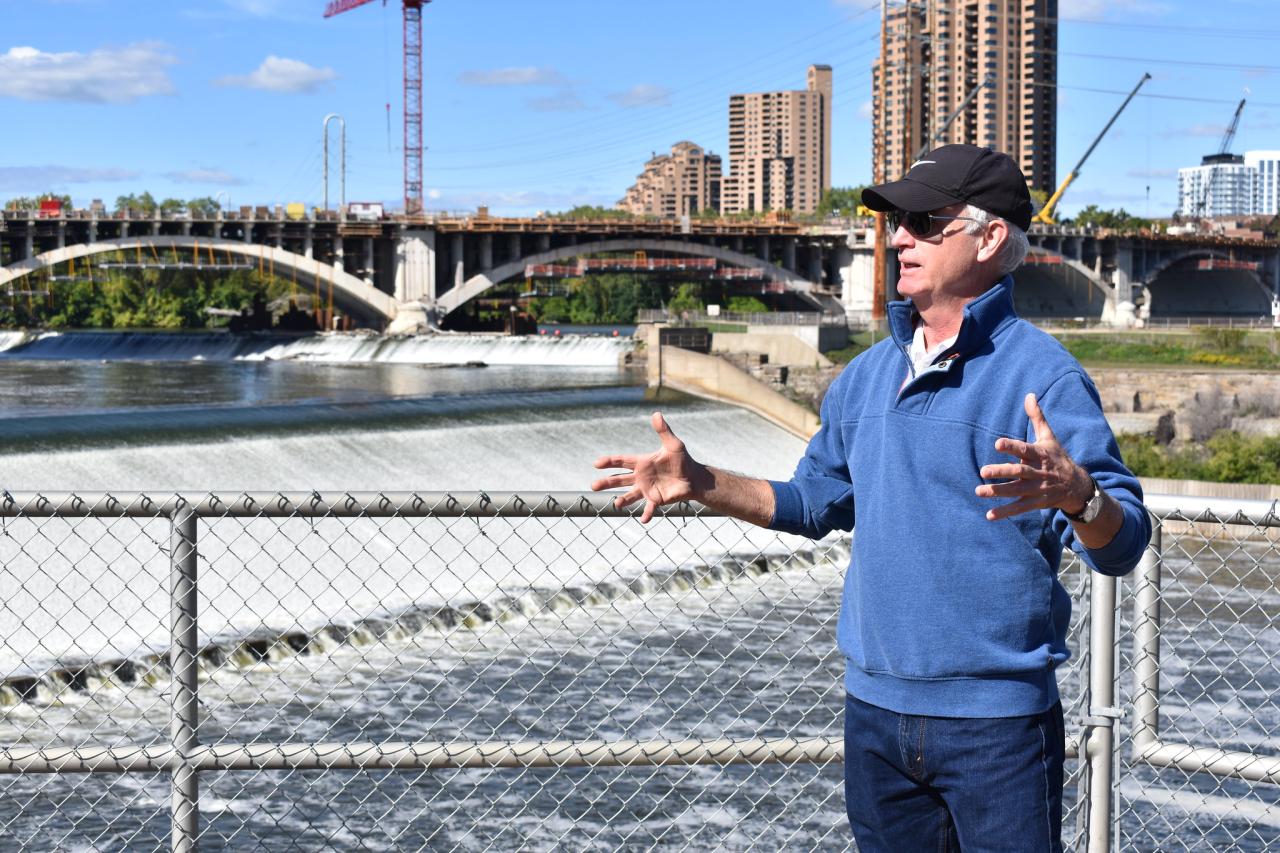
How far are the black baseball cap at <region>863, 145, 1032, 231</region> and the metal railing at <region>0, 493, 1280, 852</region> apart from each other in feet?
3.86

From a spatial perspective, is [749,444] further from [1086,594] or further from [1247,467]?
[1086,594]

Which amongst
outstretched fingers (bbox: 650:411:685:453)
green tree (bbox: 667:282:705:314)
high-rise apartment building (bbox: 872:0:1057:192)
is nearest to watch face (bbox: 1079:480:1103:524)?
outstretched fingers (bbox: 650:411:685:453)

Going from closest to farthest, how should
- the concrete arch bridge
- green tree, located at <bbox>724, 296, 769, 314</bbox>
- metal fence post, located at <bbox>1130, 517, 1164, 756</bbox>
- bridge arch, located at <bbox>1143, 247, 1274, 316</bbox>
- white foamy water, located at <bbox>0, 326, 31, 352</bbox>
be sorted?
metal fence post, located at <bbox>1130, 517, 1164, 756</bbox> < white foamy water, located at <bbox>0, 326, 31, 352</bbox> < the concrete arch bridge < green tree, located at <bbox>724, 296, 769, 314</bbox> < bridge arch, located at <bbox>1143, 247, 1274, 316</bbox>

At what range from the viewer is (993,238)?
10.1ft

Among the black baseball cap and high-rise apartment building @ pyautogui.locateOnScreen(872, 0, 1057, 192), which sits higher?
high-rise apartment building @ pyautogui.locateOnScreen(872, 0, 1057, 192)

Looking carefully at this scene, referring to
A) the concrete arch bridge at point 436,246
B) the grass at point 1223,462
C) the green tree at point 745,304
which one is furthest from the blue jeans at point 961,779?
the green tree at point 745,304

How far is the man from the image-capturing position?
2.94m

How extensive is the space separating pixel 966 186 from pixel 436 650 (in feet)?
30.9

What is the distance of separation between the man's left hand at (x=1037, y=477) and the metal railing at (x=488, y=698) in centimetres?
123

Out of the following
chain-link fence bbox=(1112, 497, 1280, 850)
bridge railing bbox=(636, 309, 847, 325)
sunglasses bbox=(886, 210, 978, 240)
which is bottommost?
chain-link fence bbox=(1112, 497, 1280, 850)

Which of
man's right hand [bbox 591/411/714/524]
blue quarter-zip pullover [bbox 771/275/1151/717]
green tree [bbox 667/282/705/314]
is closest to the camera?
blue quarter-zip pullover [bbox 771/275/1151/717]

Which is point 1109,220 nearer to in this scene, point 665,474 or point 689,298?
point 689,298

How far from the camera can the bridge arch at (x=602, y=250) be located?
69.7 metres

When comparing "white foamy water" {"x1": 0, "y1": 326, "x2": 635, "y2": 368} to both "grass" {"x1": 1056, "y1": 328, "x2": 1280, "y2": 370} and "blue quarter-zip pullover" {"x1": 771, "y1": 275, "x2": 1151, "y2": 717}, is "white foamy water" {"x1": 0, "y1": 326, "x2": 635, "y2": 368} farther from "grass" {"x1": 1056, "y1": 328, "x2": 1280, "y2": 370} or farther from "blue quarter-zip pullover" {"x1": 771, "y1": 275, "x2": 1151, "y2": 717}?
"blue quarter-zip pullover" {"x1": 771, "y1": 275, "x2": 1151, "y2": 717}
